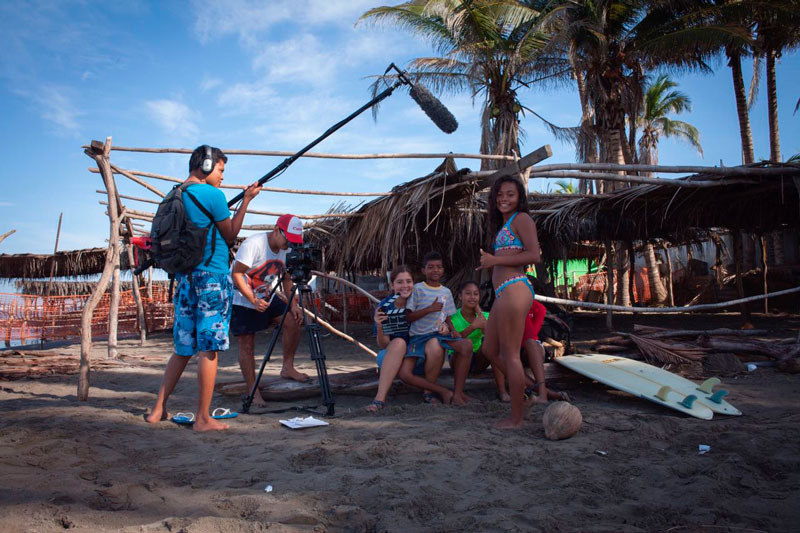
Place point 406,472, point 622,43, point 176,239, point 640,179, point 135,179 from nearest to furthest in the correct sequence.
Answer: point 406,472
point 176,239
point 135,179
point 640,179
point 622,43

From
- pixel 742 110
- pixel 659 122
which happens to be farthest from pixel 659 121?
pixel 742 110

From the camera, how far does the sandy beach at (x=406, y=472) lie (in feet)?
5.99

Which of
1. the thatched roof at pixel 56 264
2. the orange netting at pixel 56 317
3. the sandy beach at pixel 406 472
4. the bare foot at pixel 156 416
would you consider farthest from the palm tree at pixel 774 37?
the thatched roof at pixel 56 264

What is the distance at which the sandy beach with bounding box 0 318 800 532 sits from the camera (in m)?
1.83

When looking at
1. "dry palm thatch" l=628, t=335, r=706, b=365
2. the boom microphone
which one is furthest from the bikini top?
"dry palm thatch" l=628, t=335, r=706, b=365

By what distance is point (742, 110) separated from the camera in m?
15.0

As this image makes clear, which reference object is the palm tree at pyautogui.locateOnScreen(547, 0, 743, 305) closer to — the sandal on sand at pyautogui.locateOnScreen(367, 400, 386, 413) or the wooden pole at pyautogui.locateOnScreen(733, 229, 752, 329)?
the wooden pole at pyautogui.locateOnScreen(733, 229, 752, 329)

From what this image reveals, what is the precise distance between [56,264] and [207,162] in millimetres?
14402

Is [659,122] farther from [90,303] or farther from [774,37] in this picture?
[90,303]

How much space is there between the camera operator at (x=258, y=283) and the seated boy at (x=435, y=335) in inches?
38.2

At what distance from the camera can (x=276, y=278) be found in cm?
445

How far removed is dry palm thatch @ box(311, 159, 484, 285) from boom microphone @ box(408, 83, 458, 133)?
1773mm

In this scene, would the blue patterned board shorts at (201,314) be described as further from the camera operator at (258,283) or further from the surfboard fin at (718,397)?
the surfboard fin at (718,397)

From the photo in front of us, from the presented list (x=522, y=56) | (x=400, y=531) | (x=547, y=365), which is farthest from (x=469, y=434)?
(x=522, y=56)
